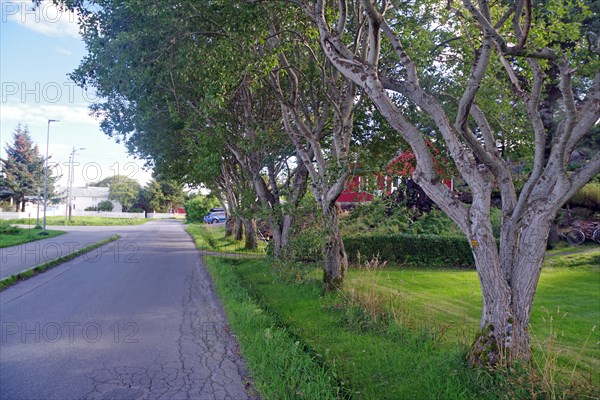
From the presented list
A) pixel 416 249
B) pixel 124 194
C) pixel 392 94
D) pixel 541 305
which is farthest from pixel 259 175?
pixel 124 194

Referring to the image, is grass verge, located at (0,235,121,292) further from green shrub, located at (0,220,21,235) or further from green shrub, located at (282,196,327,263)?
green shrub, located at (0,220,21,235)

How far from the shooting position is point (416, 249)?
17359 mm

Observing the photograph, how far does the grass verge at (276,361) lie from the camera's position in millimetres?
4691

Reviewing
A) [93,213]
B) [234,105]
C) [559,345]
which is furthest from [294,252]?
[93,213]

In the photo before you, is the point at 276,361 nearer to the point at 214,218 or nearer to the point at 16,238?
the point at 16,238

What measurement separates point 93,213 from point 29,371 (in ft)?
257

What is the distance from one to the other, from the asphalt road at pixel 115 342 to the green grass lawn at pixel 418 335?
63 centimetres

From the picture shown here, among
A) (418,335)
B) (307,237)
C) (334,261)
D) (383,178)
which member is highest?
(383,178)

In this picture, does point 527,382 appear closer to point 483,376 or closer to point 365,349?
point 483,376

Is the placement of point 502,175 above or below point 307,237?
above

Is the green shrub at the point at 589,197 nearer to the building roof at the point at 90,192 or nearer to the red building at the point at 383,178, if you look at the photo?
the red building at the point at 383,178

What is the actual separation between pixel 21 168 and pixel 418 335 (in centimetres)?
5996

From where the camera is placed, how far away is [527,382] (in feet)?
14.7

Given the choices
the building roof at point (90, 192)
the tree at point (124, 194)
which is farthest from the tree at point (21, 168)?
the building roof at point (90, 192)
